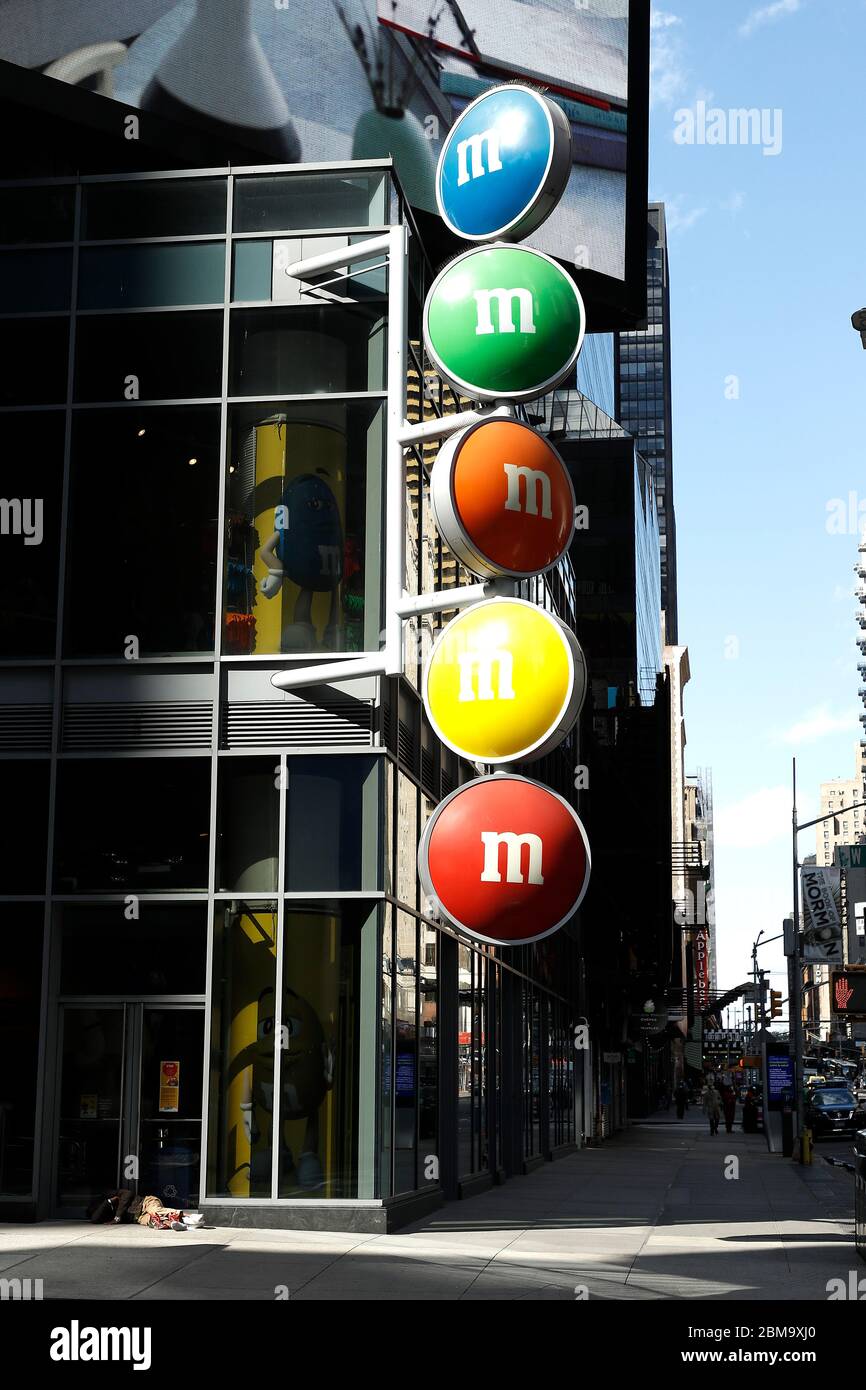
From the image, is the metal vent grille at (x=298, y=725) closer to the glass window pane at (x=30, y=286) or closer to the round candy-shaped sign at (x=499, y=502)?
the glass window pane at (x=30, y=286)

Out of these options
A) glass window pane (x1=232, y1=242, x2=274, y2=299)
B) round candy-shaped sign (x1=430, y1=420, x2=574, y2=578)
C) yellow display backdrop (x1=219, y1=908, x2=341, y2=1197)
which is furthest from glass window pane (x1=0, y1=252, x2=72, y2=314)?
round candy-shaped sign (x1=430, y1=420, x2=574, y2=578)

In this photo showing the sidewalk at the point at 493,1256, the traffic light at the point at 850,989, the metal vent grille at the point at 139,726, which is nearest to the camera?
the sidewalk at the point at 493,1256

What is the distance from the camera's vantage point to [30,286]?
59.5 ft

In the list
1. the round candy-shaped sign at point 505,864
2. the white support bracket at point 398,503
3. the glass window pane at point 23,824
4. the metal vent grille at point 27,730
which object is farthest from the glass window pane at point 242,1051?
the round candy-shaped sign at point 505,864

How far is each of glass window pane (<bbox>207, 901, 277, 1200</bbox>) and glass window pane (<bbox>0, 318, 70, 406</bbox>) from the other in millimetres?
6203

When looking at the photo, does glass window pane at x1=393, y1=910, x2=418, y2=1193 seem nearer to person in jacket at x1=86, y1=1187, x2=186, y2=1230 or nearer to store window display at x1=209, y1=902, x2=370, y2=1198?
store window display at x1=209, y1=902, x2=370, y2=1198

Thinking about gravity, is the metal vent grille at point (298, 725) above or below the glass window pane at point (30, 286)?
below

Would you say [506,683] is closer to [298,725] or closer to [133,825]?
[298,725]

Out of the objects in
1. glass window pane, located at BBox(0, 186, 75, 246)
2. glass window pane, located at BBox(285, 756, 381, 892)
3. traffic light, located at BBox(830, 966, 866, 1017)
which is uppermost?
glass window pane, located at BBox(0, 186, 75, 246)

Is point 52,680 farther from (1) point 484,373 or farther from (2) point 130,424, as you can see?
(1) point 484,373

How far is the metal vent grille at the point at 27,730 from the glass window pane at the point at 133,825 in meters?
0.43

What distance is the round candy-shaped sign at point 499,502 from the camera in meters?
10.3

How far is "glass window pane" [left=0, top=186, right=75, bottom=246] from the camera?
18.3 m

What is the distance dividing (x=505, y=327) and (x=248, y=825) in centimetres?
765
